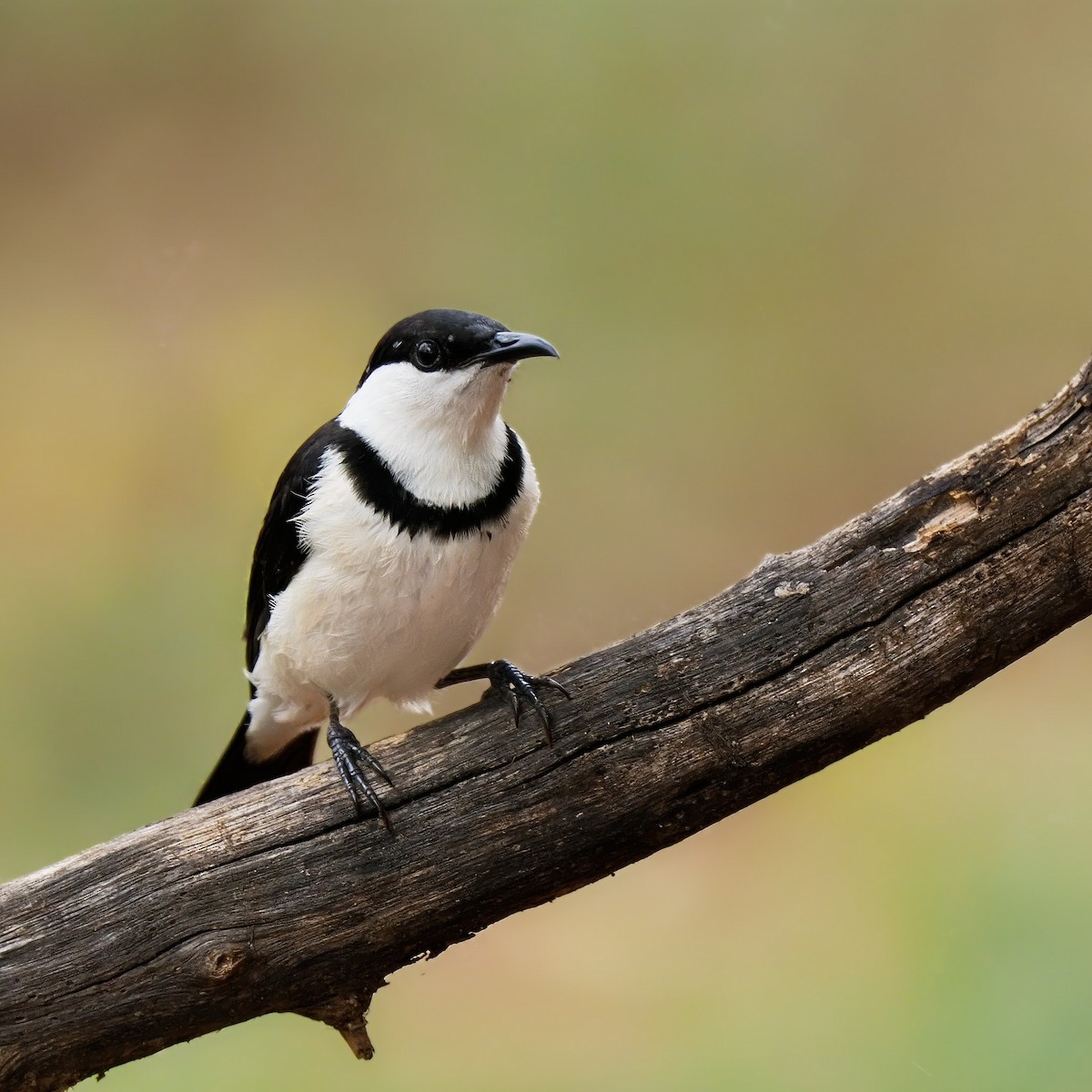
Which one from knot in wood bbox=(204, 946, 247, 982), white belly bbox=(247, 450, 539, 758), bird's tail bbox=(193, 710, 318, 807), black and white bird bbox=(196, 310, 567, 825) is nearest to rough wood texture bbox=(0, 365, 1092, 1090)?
knot in wood bbox=(204, 946, 247, 982)

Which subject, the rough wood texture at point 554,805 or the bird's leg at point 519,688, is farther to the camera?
the bird's leg at point 519,688

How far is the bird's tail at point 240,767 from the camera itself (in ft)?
8.01

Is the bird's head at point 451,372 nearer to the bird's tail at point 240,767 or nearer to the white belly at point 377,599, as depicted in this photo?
the white belly at point 377,599

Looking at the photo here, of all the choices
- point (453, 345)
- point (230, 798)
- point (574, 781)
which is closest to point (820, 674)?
point (574, 781)

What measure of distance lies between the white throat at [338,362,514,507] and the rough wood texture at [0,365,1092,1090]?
41cm

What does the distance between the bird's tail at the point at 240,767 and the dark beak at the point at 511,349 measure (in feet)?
2.95

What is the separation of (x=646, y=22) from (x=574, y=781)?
2.24 metres

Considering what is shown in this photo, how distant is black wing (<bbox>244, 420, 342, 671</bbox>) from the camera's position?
2.09 metres

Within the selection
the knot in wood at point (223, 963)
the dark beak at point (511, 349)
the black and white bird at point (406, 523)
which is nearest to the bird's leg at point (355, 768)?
the black and white bird at point (406, 523)

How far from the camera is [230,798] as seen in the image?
6.36ft

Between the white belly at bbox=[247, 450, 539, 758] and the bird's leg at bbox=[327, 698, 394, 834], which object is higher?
the white belly at bbox=[247, 450, 539, 758]

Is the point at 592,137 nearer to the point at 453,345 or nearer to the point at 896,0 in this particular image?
the point at 896,0

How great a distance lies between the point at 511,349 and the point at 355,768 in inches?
27.2

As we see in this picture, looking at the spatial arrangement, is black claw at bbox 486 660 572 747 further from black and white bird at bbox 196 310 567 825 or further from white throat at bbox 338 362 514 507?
white throat at bbox 338 362 514 507
